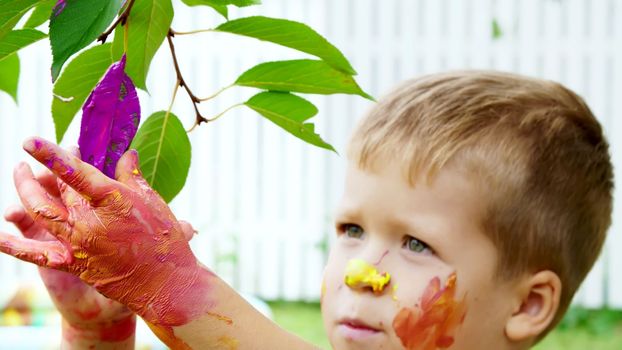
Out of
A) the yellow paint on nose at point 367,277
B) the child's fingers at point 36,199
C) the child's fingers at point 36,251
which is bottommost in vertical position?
the yellow paint on nose at point 367,277

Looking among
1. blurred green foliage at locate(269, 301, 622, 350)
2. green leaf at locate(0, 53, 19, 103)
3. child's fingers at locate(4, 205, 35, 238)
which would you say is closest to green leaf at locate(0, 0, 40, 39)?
green leaf at locate(0, 53, 19, 103)

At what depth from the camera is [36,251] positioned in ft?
3.05

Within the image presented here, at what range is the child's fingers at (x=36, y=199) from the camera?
3.10ft

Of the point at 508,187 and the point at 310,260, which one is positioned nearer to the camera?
the point at 508,187

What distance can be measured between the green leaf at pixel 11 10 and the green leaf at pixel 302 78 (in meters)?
0.31

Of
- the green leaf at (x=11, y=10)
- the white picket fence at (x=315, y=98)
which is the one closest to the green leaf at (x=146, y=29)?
the green leaf at (x=11, y=10)

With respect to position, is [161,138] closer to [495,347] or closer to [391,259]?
[391,259]

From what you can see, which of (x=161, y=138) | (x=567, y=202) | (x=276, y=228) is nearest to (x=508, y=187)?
(x=567, y=202)

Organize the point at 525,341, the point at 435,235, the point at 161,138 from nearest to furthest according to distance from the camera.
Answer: the point at 161,138, the point at 435,235, the point at 525,341

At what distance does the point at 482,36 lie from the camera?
5.41 m

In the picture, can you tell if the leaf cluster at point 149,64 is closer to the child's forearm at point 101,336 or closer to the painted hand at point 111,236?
the painted hand at point 111,236

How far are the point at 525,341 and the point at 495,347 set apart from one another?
0.06 metres

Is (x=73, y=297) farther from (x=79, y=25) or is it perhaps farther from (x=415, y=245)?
(x=79, y=25)

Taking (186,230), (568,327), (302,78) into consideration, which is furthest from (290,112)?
(568,327)
